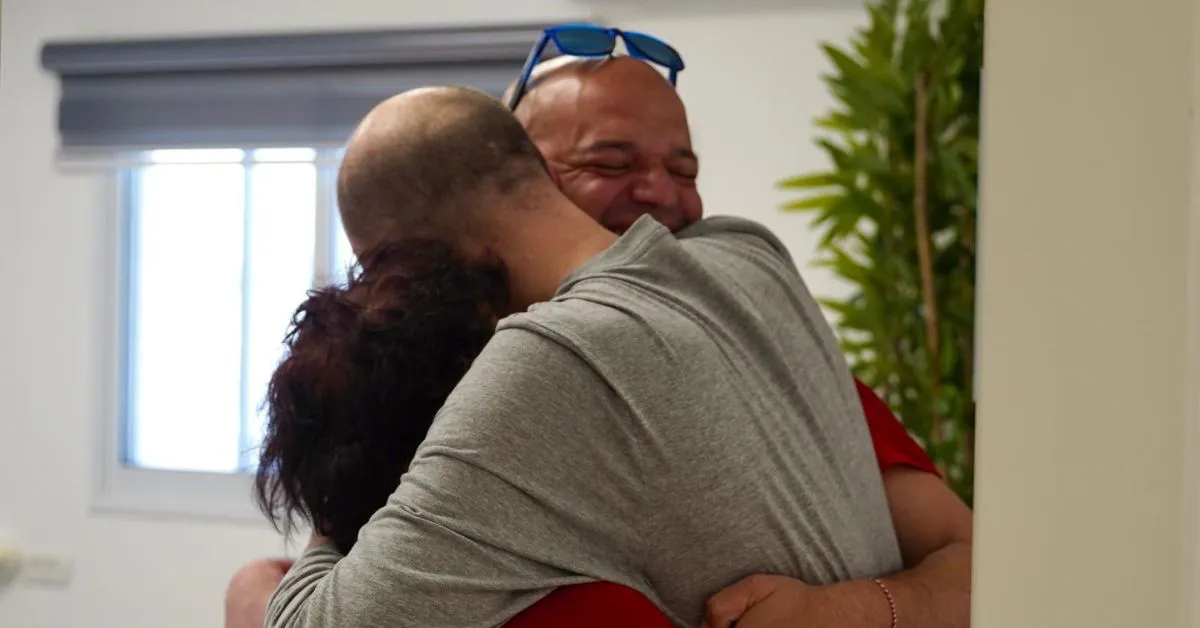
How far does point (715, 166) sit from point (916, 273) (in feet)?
2.33

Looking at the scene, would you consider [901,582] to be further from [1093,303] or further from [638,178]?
[1093,303]

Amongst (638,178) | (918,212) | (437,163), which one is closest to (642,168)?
(638,178)

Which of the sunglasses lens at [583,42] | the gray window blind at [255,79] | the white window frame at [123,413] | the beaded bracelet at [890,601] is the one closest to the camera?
the beaded bracelet at [890,601]

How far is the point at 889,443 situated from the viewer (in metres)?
1.09

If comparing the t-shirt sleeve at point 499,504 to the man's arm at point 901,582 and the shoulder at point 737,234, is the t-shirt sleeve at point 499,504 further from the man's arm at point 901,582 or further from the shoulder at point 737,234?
the shoulder at point 737,234

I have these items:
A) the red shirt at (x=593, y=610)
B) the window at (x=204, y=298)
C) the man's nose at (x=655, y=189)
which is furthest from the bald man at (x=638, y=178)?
the window at (x=204, y=298)

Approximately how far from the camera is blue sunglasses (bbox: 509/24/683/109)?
1.18 m

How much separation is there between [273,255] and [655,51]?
1.92 meters

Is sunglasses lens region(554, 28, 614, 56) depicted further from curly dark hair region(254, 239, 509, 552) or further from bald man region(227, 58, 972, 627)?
curly dark hair region(254, 239, 509, 552)

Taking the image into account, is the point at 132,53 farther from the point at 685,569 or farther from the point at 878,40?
the point at 685,569

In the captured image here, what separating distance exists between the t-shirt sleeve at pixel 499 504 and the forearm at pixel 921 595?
0.23m

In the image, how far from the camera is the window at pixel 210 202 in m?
2.63

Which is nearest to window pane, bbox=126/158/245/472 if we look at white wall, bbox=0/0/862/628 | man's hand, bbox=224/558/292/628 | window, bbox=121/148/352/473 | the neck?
window, bbox=121/148/352/473

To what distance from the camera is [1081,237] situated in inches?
9.0
